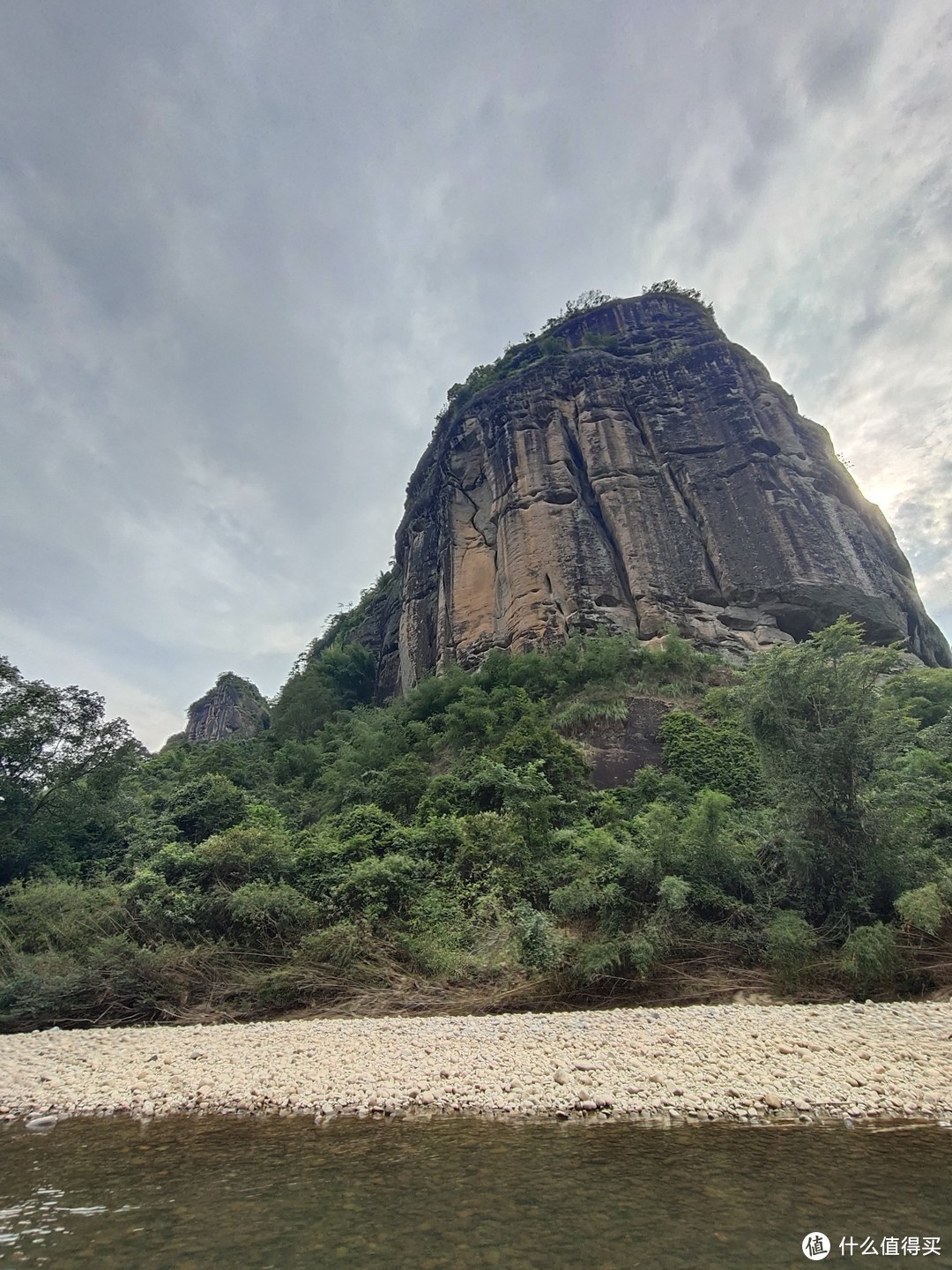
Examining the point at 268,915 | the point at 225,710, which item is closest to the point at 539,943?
the point at 268,915

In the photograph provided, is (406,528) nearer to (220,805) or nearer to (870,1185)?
(220,805)

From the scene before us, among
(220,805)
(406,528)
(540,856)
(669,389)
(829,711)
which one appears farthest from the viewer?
(406,528)

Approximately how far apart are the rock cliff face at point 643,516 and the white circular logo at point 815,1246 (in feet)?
68.0

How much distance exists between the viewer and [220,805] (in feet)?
51.1

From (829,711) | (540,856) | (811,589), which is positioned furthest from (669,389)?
(540,856)

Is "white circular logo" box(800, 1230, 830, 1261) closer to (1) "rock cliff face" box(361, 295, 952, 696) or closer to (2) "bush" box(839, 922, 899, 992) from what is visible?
(2) "bush" box(839, 922, 899, 992)

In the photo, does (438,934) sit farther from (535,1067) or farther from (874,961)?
(874,961)

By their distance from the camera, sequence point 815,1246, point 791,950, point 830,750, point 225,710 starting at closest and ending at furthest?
point 815,1246, point 791,950, point 830,750, point 225,710

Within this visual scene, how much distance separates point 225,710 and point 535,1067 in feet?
185

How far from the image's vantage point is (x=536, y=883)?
36.2 feet

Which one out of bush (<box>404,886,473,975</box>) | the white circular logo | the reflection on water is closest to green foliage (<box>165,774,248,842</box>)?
bush (<box>404,886,473,975</box>)

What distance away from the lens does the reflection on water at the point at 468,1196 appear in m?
3.25

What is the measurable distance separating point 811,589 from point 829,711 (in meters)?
16.4

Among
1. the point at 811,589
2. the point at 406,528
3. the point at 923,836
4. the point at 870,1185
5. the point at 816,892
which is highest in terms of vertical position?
the point at 406,528
